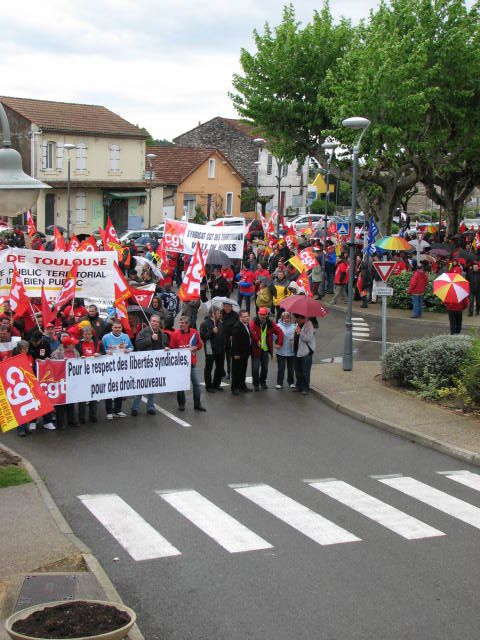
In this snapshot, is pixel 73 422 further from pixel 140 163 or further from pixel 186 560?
pixel 140 163

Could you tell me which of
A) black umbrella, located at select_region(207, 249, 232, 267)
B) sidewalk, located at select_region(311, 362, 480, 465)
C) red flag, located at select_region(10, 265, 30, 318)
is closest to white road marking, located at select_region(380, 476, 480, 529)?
sidewalk, located at select_region(311, 362, 480, 465)

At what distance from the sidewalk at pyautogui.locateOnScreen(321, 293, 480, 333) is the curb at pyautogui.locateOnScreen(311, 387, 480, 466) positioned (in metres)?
9.68

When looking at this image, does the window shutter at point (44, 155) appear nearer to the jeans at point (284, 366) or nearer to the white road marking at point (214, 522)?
the jeans at point (284, 366)

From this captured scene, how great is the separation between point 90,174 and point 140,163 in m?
3.86

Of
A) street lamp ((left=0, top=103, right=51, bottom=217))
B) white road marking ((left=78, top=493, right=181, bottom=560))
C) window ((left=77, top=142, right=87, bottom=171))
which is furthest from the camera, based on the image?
window ((left=77, top=142, right=87, bottom=171))

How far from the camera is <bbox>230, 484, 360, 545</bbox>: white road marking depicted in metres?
10.0

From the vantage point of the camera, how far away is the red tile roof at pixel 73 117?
56.3 m

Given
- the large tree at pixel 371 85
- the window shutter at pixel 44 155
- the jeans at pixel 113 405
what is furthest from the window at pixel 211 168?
the jeans at pixel 113 405

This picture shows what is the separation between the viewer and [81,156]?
2298 inches

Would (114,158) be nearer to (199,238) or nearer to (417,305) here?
(417,305)

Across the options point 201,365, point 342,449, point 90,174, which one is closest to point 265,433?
point 342,449

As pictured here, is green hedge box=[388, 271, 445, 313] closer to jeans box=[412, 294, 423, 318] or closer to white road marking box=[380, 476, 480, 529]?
jeans box=[412, 294, 423, 318]

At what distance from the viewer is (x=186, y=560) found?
921 centimetres

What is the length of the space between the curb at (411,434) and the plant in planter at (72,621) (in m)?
7.94
